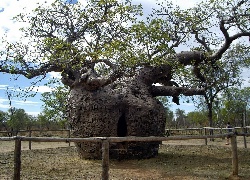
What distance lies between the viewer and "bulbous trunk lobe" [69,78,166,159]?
909 cm

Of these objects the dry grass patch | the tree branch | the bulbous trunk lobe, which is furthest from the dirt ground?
the tree branch

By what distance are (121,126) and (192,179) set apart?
403cm

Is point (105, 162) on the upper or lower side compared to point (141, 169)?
upper

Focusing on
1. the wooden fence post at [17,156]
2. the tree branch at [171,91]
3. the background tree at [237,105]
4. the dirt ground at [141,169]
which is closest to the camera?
the wooden fence post at [17,156]

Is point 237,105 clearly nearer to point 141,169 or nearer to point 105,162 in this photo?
point 141,169

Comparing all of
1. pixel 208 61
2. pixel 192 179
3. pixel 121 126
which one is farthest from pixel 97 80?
pixel 208 61

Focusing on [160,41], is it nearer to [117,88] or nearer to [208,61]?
[117,88]

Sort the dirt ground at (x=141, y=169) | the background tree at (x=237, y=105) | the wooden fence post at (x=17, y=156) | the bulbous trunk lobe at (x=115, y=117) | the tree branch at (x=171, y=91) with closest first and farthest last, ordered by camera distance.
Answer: the wooden fence post at (x=17, y=156), the dirt ground at (x=141, y=169), the bulbous trunk lobe at (x=115, y=117), the tree branch at (x=171, y=91), the background tree at (x=237, y=105)

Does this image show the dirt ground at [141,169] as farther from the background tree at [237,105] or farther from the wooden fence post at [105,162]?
the background tree at [237,105]

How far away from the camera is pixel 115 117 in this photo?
9258 millimetres

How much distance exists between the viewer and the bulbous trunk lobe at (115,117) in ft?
29.8

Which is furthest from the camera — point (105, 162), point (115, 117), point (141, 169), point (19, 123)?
→ point (19, 123)

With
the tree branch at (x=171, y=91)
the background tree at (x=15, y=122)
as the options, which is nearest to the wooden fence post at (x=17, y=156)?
the tree branch at (x=171, y=91)

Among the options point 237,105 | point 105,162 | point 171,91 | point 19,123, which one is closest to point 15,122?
point 19,123
